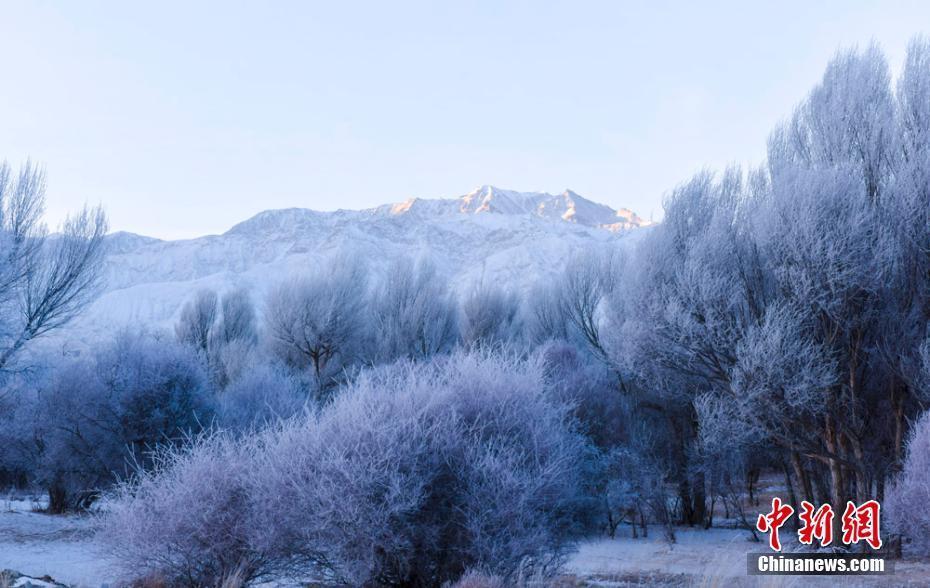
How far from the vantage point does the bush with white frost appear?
8.05 metres

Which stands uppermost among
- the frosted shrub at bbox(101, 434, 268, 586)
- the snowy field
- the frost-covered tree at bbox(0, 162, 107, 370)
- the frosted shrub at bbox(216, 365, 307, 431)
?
the frost-covered tree at bbox(0, 162, 107, 370)

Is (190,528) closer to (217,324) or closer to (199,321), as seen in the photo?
(199,321)

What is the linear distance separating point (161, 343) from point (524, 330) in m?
22.8

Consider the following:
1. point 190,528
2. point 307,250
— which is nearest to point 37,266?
point 190,528

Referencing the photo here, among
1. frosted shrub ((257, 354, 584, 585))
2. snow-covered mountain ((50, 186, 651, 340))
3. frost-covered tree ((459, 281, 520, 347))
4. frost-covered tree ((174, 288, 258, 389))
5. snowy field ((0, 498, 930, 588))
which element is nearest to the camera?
frosted shrub ((257, 354, 584, 585))

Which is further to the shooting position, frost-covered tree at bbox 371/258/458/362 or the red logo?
frost-covered tree at bbox 371/258/458/362

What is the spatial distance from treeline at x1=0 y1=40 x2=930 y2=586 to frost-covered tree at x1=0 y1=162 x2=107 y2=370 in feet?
1.11

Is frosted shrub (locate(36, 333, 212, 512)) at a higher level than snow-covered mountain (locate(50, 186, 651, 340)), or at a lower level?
lower

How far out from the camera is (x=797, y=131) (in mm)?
17062

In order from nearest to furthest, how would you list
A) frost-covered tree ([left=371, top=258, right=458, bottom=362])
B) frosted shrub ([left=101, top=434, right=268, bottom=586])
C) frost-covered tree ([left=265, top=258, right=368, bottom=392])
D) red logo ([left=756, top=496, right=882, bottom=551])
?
frosted shrub ([left=101, top=434, right=268, bottom=586]) → red logo ([left=756, top=496, right=882, bottom=551]) → frost-covered tree ([left=265, top=258, right=368, bottom=392]) → frost-covered tree ([left=371, top=258, right=458, bottom=362])

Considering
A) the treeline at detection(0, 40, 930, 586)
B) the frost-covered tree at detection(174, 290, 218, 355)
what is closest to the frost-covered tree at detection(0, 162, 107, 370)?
the treeline at detection(0, 40, 930, 586)

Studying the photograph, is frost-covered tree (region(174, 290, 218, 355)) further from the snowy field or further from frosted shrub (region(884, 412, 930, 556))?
frosted shrub (region(884, 412, 930, 556))

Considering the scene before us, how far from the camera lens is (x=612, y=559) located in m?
17.2

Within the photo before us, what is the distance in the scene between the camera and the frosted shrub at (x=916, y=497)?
1056 cm
